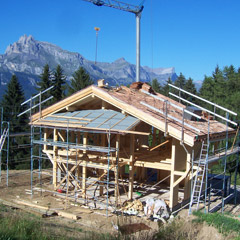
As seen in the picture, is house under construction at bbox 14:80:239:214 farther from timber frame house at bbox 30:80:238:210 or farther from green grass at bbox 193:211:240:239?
green grass at bbox 193:211:240:239

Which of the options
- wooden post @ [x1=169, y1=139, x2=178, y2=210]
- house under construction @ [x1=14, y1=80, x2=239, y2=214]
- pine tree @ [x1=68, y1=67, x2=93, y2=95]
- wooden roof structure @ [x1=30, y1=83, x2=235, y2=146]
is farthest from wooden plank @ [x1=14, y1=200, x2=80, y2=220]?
pine tree @ [x1=68, y1=67, x2=93, y2=95]

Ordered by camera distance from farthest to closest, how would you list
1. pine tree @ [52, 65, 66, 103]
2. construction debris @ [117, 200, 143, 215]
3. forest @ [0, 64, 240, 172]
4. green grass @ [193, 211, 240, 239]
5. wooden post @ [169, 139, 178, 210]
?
pine tree @ [52, 65, 66, 103] → forest @ [0, 64, 240, 172] → wooden post @ [169, 139, 178, 210] → construction debris @ [117, 200, 143, 215] → green grass @ [193, 211, 240, 239]

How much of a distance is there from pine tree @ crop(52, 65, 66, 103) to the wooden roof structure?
28.3 m

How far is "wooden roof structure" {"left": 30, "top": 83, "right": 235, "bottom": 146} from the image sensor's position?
14.5 metres

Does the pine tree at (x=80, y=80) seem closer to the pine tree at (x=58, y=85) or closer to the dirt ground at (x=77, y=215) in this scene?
the pine tree at (x=58, y=85)

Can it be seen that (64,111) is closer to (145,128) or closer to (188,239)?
(145,128)

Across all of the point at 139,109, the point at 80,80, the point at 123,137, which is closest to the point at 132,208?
the point at 139,109

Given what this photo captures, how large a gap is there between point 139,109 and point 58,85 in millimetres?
34521

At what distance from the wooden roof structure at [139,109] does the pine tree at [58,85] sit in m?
28.3

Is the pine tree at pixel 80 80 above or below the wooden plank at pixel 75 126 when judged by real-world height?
above

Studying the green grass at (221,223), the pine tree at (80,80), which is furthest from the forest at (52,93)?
the green grass at (221,223)

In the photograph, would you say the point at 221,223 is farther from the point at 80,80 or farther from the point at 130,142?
the point at 80,80

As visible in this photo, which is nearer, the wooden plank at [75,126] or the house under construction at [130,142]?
the wooden plank at [75,126]

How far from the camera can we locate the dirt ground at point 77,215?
10531 mm
